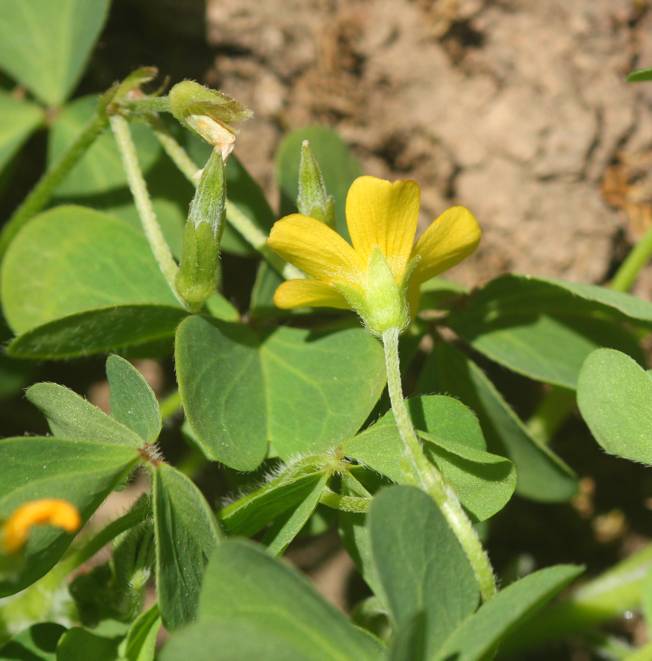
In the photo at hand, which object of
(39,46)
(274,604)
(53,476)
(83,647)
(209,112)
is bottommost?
(83,647)

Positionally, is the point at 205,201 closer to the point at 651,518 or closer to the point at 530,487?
the point at 530,487

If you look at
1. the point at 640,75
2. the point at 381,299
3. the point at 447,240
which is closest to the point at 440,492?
the point at 381,299

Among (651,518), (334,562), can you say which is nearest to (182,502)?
(334,562)

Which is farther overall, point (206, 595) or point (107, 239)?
point (107, 239)

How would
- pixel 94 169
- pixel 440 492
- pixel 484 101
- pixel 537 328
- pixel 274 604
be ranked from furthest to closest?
pixel 484 101 → pixel 94 169 → pixel 537 328 → pixel 440 492 → pixel 274 604

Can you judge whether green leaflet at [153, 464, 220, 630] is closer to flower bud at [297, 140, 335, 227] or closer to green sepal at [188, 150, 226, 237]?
green sepal at [188, 150, 226, 237]

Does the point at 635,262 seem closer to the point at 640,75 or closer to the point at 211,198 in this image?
the point at 640,75
